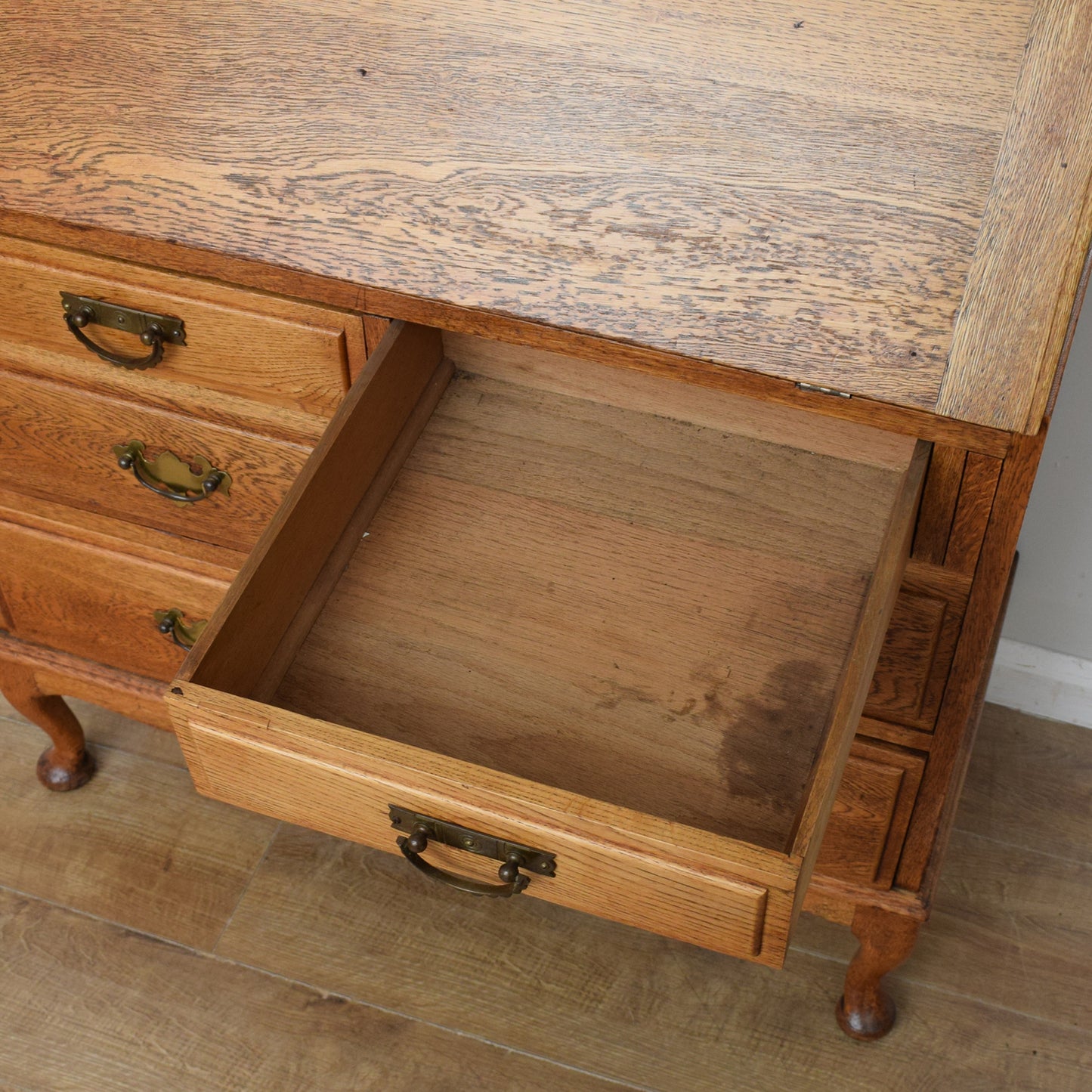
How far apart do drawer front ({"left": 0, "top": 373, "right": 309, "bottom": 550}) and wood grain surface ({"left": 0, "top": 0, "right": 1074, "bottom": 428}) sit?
22cm

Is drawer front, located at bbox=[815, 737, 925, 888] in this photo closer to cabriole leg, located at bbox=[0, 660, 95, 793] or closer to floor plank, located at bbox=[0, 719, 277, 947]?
floor plank, located at bbox=[0, 719, 277, 947]

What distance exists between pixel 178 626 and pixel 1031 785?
3.33ft

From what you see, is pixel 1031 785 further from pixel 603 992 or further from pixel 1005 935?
pixel 603 992

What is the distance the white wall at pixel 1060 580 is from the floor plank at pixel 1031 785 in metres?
0.03

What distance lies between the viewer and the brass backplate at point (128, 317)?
3.36ft

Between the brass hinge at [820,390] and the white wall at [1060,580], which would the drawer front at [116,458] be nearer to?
the brass hinge at [820,390]

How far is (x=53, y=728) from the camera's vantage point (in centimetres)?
145

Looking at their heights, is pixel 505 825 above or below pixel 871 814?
above

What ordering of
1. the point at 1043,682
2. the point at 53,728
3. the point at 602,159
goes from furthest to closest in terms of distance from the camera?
the point at 1043,682 < the point at 53,728 < the point at 602,159

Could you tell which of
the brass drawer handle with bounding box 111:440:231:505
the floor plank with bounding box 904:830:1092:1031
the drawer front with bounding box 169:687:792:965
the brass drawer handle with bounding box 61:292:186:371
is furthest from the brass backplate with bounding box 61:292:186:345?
the floor plank with bounding box 904:830:1092:1031

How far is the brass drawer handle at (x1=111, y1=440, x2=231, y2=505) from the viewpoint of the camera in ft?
3.74

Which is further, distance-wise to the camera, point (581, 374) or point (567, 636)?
point (581, 374)

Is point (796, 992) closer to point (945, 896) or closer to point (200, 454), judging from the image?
point (945, 896)

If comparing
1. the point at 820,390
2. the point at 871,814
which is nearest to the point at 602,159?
the point at 820,390
